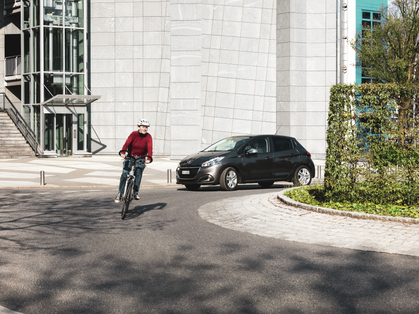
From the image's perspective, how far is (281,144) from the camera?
672 inches

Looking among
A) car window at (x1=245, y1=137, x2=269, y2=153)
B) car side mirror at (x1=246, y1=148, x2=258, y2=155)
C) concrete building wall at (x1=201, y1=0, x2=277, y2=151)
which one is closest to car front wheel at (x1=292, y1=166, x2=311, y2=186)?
car window at (x1=245, y1=137, x2=269, y2=153)

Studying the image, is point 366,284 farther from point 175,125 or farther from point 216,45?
point 216,45

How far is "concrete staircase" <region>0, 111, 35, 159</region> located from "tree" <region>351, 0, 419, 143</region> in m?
21.8

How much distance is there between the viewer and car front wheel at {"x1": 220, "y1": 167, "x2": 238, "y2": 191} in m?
15.4

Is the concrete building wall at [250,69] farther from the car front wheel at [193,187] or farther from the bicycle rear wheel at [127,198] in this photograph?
the bicycle rear wheel at [127,198]

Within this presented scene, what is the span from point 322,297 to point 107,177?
1664 centimetres

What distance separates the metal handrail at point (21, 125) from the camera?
35406 mm

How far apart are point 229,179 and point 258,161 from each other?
1.20m

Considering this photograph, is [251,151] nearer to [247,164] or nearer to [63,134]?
[247,164]

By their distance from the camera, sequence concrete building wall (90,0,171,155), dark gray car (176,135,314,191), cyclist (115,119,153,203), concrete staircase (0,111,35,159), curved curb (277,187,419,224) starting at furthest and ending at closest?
1. concrete building wall (90,0,171,155)
2. concrete staircase (0,111,35,159)
3. dark gray car (176,135,314,191)
4. cyclist (115,119,153,203)
5. curved curb (277,187,419,224)

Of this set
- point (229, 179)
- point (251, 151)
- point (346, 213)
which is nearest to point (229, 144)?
point (251, 151)

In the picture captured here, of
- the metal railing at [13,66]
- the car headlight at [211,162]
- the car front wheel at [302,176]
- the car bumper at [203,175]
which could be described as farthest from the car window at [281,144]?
the metal railing at [13,66]

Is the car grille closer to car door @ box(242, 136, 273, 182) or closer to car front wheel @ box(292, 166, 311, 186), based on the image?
car door @ box(242, 136, 273, 182)

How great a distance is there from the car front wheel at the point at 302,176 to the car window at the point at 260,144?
1.30 meters
